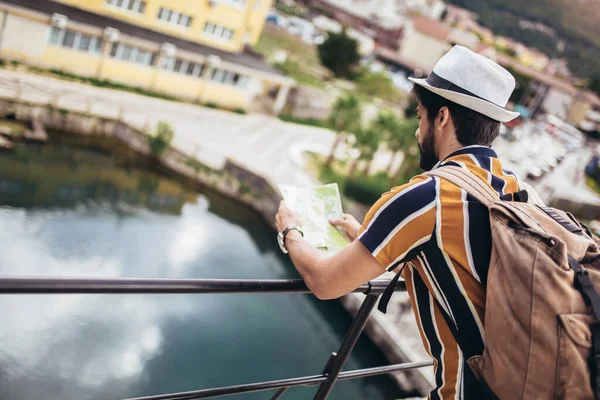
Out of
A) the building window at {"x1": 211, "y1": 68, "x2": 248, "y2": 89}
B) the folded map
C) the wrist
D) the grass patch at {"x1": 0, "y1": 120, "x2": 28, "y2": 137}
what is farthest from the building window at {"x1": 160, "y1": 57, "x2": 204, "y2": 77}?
the wrist

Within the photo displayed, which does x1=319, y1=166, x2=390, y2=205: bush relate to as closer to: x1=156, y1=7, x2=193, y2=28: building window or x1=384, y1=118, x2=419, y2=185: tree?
x1=384, y1=118, x2=419, y2=185: tree

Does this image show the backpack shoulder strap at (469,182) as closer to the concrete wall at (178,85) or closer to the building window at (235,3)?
the concrete wall at (178,85)

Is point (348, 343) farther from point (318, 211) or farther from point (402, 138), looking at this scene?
point (402, 138)

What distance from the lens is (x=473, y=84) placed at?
3.86ft

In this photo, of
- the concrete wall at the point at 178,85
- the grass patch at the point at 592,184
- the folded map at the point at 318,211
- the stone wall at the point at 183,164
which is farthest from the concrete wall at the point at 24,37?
the grass patch at the point at 592,184

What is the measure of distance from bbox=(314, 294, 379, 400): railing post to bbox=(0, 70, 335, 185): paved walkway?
13.5 m

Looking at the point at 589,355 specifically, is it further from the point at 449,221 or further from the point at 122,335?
the point at 122,335

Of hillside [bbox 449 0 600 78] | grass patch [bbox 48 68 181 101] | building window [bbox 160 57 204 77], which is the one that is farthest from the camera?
hillside [bbox 449 0 600 78]

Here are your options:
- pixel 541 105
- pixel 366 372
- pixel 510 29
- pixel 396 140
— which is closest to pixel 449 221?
pixel 366 372

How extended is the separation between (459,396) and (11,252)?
38.5ft

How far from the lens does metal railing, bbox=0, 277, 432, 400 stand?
752 mm

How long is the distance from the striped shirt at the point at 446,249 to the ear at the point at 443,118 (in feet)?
0.31

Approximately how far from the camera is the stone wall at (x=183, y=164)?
48.0 ft

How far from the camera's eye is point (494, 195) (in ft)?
3.48
